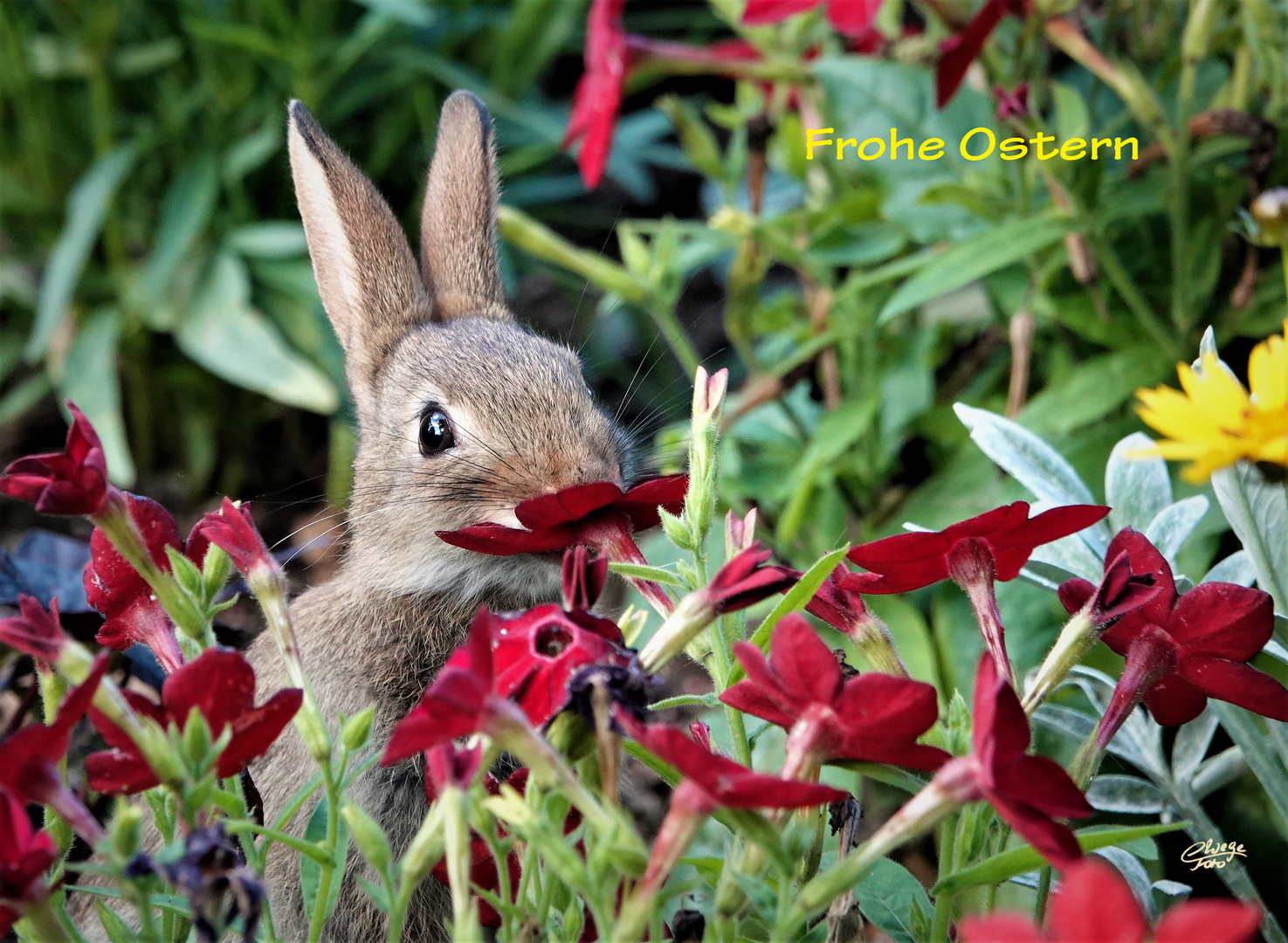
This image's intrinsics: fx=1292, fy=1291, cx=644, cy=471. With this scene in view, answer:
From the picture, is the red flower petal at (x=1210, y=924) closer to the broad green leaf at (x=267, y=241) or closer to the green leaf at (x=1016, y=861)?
the green leaf at (x=1016, y=861)

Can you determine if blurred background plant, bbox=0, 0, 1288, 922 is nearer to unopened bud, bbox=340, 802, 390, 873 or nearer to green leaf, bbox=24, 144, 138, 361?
green leaf, bbox=24, 144, 138, 361

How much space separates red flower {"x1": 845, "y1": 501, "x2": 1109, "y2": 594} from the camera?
1.06m

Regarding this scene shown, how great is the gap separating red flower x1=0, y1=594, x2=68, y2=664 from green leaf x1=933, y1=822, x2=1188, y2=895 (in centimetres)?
67

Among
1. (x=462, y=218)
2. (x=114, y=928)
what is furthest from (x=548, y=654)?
(x=462, y=218)

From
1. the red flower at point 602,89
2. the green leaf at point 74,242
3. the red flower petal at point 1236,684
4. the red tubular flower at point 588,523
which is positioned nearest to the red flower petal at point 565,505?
the red tubular flower at point 588,523

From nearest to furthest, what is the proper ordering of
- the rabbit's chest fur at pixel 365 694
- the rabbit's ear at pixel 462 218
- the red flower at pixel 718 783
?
the red flower at pixel 718 783, the rabbit's chest fur at pixel 365 694, the rabbit's ear at pixel 462 218

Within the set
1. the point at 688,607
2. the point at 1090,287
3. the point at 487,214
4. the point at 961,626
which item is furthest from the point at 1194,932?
the point at 487,214

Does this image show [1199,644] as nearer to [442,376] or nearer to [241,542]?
[241,542]

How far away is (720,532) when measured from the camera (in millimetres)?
2447

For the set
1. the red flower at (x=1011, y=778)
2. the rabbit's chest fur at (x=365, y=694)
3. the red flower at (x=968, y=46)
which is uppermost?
the red flower at (x=968, y=46)

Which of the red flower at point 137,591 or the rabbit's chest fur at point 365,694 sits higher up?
the red flower at point 137,591

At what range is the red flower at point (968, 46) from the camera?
1930 millimetres

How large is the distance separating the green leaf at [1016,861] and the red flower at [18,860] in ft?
2.11

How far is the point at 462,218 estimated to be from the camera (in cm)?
236
